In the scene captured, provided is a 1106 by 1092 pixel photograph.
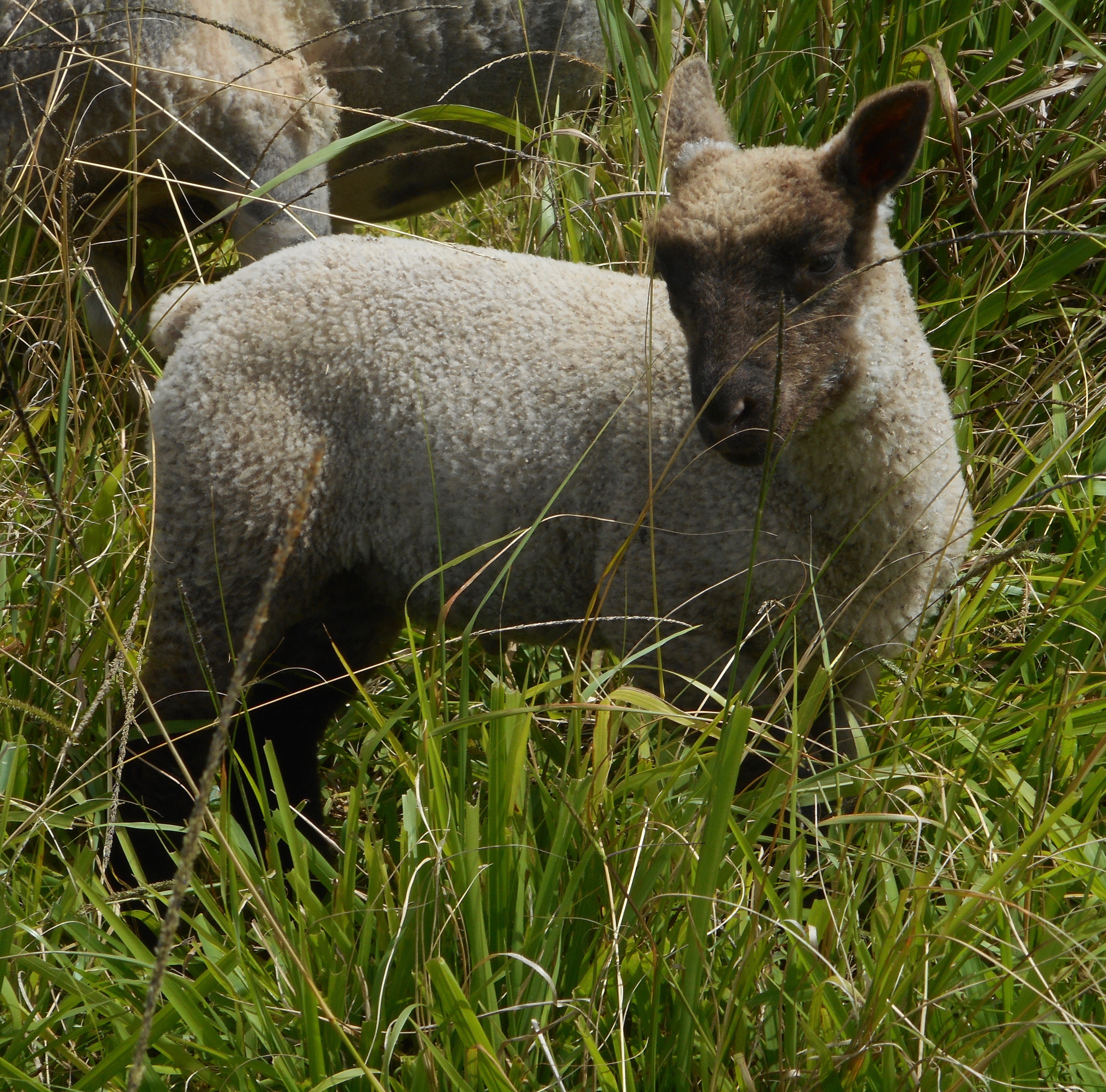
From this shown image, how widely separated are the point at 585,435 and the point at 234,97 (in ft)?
5.52

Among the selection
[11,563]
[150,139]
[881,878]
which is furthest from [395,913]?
[150,139]

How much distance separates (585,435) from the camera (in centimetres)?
259

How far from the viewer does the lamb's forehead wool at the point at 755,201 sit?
2.28 meters

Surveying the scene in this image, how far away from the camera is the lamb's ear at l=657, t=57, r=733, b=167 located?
103 inches

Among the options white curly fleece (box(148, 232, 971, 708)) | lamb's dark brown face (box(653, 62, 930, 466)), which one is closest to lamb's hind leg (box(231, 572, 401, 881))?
white curly fleece (box(148, 232, 971, 708))

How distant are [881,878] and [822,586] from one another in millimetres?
697

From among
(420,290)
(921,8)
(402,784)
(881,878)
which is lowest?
(402,784)

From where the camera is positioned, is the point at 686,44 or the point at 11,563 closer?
the point at 11,563

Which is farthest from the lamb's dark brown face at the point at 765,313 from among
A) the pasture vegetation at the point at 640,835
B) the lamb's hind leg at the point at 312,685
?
the lamb's hind leg at the point at 312,685

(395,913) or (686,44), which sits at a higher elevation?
(686,44)

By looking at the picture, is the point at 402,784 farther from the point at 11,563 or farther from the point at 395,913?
the point at 11,563

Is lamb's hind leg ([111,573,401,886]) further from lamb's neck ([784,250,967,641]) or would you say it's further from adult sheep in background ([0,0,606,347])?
lamb's neck ([784,250,967,641])

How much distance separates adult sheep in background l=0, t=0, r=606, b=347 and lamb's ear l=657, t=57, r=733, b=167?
50 cm

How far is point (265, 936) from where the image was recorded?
6.09 ft
